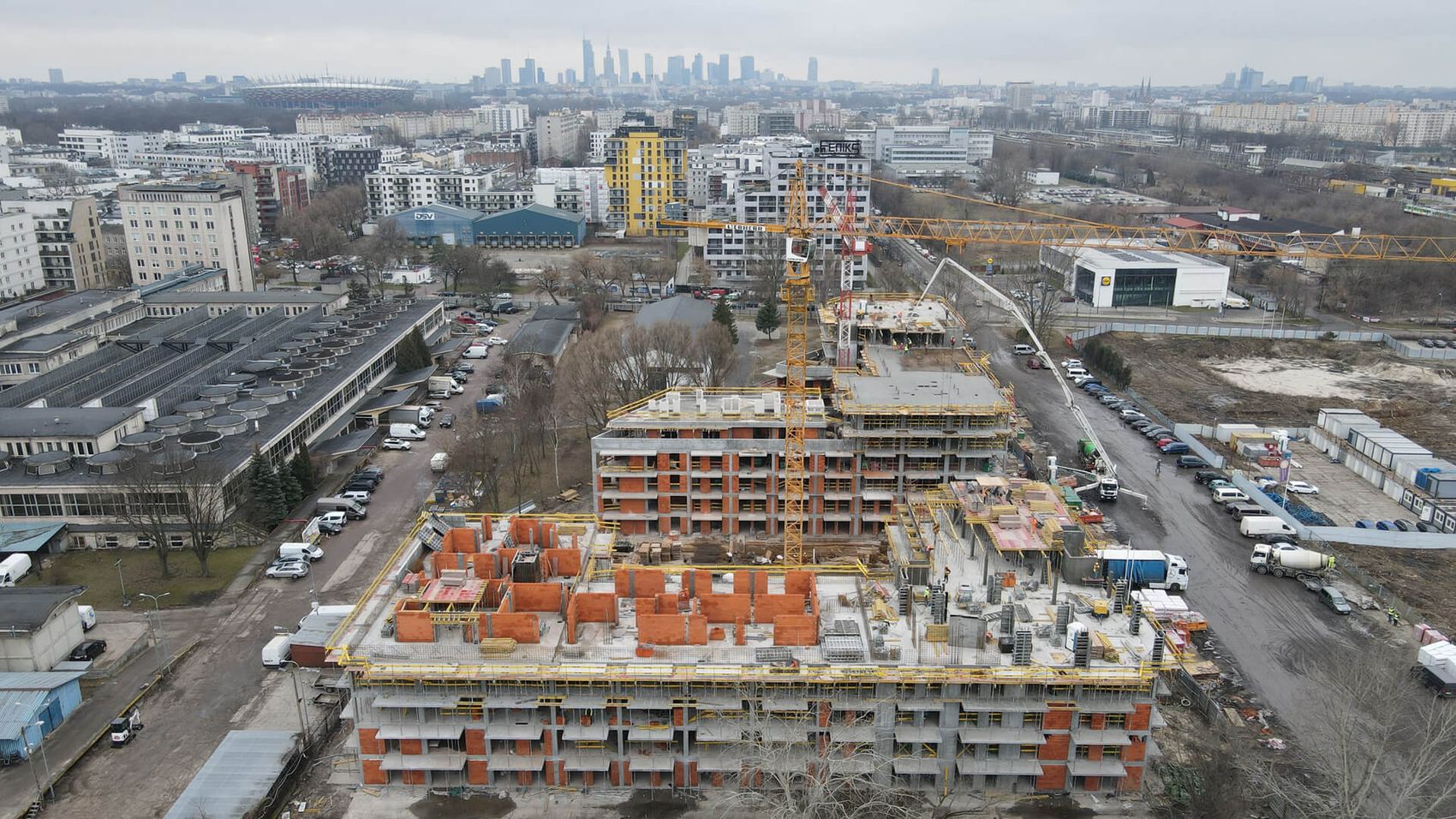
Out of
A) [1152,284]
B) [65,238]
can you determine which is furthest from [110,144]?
[1152,284]

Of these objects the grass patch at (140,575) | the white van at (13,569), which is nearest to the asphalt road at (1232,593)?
the grass patch at (140,575)

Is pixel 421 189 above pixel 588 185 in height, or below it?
below

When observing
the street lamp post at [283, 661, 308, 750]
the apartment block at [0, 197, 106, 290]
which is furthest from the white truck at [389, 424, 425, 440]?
the apartment block at [0, 197, 106, 290]

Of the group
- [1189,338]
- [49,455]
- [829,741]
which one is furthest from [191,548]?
[1189,338]

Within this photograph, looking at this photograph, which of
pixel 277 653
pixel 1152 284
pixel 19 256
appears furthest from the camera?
pixel 1152 284

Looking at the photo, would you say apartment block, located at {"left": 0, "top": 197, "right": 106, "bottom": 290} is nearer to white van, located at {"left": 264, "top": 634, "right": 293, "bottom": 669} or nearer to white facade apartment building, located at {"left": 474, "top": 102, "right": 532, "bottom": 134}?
white van, located at {"left": 264, "top": 634, "right": 293, "bottom": 669}

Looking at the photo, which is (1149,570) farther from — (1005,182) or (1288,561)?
(1005,182)

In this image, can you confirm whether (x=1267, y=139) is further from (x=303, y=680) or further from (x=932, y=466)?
(x=303, y=680)
